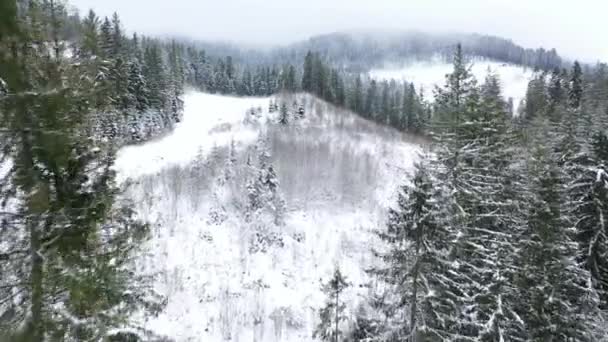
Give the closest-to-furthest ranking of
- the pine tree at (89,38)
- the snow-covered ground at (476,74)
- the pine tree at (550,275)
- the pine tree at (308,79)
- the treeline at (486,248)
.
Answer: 1. the pine tree at (89,38)
2. the treeline at (486,248)
3. the pine tree at (550,275)
4. the pine tree at (308,79)
5. the snow-covered ground at (476,74)

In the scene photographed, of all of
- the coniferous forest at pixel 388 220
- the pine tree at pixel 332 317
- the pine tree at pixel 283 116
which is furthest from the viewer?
the pine tree at pixel 283 116

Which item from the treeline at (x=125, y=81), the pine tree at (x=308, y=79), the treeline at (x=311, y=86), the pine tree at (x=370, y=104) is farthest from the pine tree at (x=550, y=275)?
the pine tree at (x=370, y=104)

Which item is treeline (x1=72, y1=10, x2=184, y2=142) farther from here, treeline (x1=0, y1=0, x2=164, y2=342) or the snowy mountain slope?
the snowy mountain slope

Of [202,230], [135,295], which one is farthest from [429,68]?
[135,295]

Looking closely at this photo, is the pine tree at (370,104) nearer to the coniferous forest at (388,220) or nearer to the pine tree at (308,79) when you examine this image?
the pine tree at (308,79)

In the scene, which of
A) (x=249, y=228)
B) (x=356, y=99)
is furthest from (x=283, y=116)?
(x=249, y=228)

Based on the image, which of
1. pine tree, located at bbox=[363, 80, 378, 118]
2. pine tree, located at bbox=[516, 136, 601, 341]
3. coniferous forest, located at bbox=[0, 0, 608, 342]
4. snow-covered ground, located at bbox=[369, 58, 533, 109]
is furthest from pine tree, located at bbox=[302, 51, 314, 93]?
pine tree, located at bbox=[516, 136, 601, 341]
